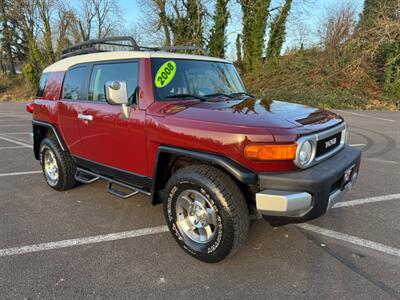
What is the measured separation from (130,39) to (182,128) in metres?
1.70

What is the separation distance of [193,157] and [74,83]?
2392 millimetres

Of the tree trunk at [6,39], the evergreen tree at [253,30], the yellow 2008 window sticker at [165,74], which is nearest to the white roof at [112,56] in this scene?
the yellow 2008 window sticker at [165,74]

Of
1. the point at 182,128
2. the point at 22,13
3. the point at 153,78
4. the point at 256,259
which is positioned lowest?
the point at 256,259

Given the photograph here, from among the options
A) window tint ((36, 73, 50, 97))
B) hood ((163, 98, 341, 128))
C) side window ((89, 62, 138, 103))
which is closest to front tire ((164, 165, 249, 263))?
hood ((163, 98, 341, 128))

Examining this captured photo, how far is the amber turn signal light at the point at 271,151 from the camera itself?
265 centimetres

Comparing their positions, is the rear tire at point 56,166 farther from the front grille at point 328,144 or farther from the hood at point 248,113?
the front grille at point 328,144

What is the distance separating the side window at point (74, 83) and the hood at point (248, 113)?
1605mm

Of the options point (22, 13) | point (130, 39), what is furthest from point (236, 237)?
point (22, 13)

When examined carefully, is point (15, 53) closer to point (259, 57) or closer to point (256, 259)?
point (259, 57)

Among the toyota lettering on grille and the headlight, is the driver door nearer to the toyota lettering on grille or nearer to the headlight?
the headlight

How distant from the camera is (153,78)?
11.3ft

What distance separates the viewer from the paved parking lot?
2.67 m

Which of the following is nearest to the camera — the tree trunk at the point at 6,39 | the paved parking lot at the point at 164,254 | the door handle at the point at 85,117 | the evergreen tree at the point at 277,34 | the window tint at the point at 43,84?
the paved parking lot at the point at 164,254

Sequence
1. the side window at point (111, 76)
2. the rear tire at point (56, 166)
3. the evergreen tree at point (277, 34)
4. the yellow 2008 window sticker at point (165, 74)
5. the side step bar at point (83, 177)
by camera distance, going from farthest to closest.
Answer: the evergreen tree at point (277, 34)
the rear tire at point (56, 166)
the side step bar at point (83, 177)
the side window at point (111, 76)
the yellow 2008 window sticker at point (165, 74)
